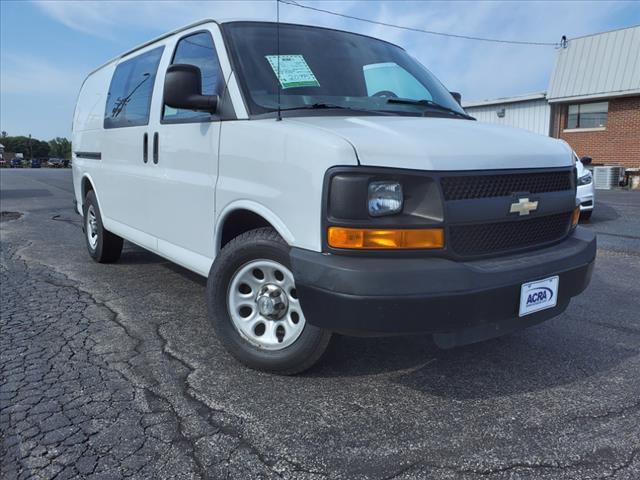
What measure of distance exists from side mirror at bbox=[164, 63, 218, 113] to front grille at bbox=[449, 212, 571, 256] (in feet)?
5.41

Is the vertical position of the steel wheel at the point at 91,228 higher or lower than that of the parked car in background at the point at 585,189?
lower

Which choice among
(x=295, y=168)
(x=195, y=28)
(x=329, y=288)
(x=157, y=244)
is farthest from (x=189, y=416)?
(x=195, y=28)

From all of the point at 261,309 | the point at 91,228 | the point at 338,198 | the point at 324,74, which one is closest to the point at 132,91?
the point at 91,228

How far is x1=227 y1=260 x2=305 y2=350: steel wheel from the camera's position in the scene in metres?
2.88

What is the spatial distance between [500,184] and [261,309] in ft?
4.62

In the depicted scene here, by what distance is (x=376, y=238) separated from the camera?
2424 mm

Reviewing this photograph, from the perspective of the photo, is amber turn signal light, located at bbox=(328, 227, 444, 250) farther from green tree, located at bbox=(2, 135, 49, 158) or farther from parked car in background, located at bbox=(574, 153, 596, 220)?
green tree, located at bbox=(2, 135, 49, 158)

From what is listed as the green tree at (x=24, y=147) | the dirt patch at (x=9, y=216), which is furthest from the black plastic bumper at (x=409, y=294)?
the green tree at (x=24, y=147)

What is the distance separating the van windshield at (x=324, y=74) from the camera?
10.6 ft

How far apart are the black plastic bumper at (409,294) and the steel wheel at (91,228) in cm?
399

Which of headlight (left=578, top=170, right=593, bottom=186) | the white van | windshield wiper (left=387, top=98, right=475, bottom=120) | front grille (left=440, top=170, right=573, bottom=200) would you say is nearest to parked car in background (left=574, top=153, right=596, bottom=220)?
headlight (left=578, top=170, right=593, bottom=186)

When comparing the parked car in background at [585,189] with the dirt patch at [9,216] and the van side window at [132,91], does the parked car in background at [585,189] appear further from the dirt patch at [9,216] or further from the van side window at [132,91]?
the dirt patch at [9,216]

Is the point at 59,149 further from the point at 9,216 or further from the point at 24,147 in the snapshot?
the point at 9,216

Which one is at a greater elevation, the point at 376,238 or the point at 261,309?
the point at 376,238
